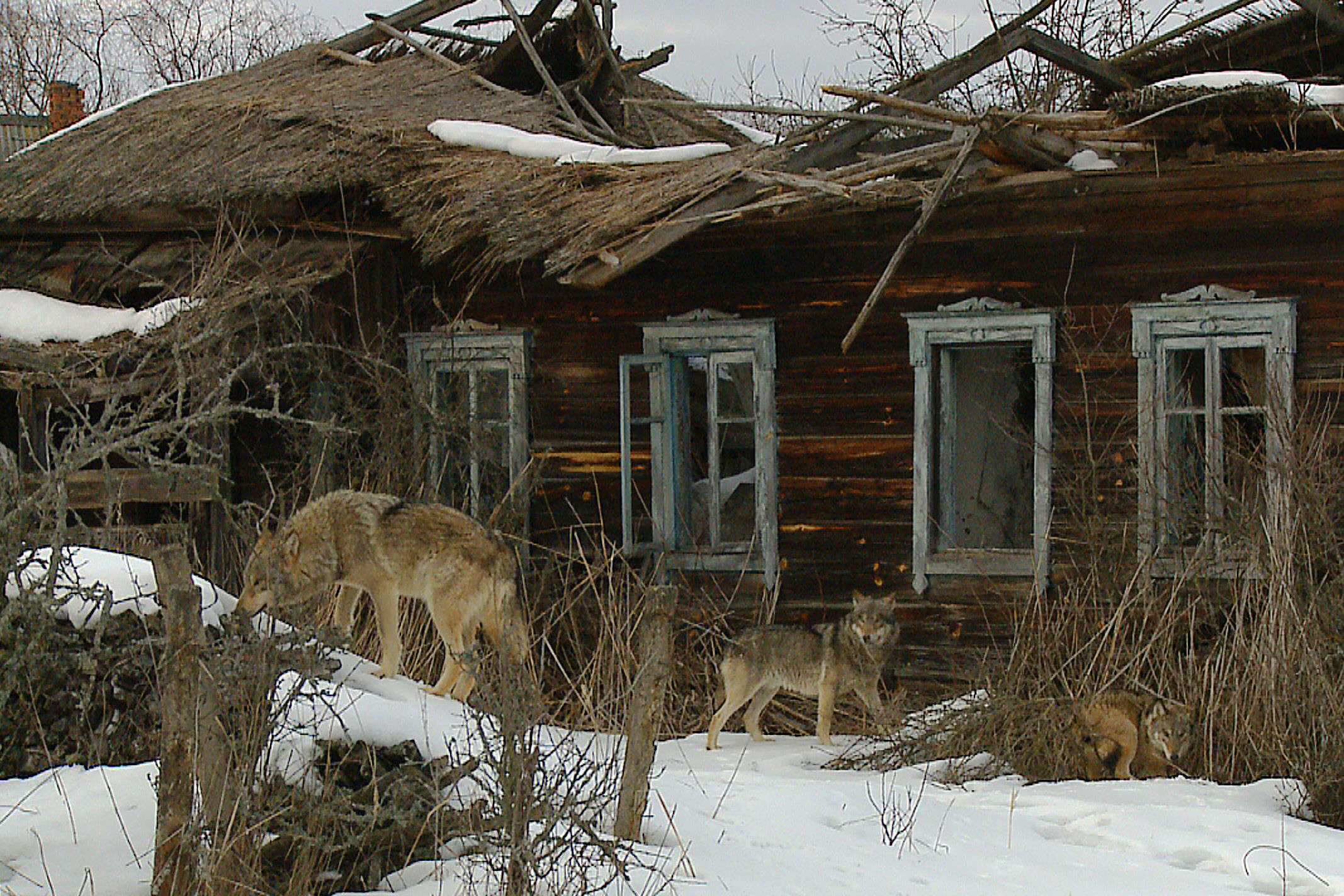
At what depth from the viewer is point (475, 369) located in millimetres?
11133

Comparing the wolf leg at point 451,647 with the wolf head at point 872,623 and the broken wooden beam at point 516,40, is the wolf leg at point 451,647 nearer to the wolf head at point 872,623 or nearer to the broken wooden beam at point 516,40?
the wolf head at point 872,623

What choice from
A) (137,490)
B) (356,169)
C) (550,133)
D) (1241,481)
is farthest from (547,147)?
(1241,481)

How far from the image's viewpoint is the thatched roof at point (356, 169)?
9562 mm

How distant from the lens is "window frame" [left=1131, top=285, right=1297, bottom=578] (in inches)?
339

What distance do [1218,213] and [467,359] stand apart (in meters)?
4.99

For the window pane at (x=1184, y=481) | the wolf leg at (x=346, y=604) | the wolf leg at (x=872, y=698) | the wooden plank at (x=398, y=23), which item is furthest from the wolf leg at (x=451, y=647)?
the wooden plank at (x=398, y=23)

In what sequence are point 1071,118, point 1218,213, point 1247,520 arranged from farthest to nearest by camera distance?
point 1218,213 < point 1071,118 < point 1247,520

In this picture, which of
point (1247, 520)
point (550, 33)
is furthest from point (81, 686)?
point (550, 33)

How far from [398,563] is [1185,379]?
16.5ft

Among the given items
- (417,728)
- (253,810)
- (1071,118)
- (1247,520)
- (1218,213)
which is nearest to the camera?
(253,810)

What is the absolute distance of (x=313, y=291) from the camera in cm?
1105

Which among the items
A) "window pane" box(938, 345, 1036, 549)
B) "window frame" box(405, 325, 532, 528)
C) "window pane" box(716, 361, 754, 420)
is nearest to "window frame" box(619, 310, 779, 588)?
"window frame" box(405, 325, 532, 528)

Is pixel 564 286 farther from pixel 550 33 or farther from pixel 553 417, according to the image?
pixel 550 33

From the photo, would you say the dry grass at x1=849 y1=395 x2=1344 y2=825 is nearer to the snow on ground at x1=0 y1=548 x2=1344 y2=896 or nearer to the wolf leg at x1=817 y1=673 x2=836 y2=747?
the snow on ground at x1=0 y1=548 x2=1344 y2=896
